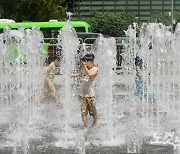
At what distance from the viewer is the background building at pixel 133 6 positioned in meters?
63.0

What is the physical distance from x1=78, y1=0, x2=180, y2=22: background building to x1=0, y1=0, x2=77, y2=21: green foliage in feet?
113

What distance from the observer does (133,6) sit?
6394cm

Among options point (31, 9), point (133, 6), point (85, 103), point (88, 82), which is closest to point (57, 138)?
point (85, 103)

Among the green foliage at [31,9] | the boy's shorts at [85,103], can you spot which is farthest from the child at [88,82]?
the green foliage at [31,9]

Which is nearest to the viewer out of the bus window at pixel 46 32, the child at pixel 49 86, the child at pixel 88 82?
the child at pixel 88 82

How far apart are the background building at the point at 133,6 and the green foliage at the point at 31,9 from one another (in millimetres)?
34306

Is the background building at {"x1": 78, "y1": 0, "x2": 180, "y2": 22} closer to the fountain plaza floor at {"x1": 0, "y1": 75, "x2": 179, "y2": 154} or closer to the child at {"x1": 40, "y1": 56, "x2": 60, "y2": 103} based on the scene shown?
the child at {"x1": 40, "y1": 56, "x2": 60, "y2": 103}

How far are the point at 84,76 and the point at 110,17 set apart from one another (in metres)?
35.9

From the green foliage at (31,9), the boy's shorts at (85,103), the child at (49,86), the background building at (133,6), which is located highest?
the background building at (133,6)

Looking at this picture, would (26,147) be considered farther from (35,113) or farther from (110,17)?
(110,17)

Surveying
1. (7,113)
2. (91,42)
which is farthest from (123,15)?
(7,113)

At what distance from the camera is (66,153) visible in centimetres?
630

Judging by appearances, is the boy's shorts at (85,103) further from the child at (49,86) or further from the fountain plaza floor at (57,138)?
the child at (49,86)

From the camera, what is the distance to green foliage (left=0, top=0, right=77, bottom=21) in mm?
27766
